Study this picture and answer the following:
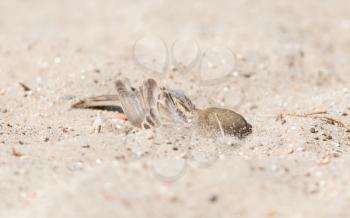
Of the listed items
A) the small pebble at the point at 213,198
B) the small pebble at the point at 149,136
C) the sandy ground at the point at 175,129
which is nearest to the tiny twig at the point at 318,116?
the sandy ground at the point at 175,129

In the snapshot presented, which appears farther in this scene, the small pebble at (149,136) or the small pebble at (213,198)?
the small pebble at (149,136)

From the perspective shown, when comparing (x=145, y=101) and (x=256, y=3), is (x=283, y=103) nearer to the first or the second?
(x=145, y=101)

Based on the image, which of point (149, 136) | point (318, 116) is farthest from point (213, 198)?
point (318, 116)

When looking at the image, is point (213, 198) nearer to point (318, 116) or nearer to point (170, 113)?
point (170, 113)

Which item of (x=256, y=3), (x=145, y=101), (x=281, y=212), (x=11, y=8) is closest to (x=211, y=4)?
(x=256, y=3)

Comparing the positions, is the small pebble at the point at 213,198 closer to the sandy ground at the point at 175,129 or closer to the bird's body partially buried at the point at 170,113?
the sandy ground at the point at 175,129

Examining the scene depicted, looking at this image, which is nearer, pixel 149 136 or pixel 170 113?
pixel 149 136

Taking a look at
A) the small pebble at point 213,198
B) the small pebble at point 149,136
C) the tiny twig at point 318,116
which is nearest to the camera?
the small pebble at point 213,198

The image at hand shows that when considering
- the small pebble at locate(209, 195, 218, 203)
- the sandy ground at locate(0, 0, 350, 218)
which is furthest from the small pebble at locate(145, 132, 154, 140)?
the small pebble at locate(209, 195, 218, 203)
